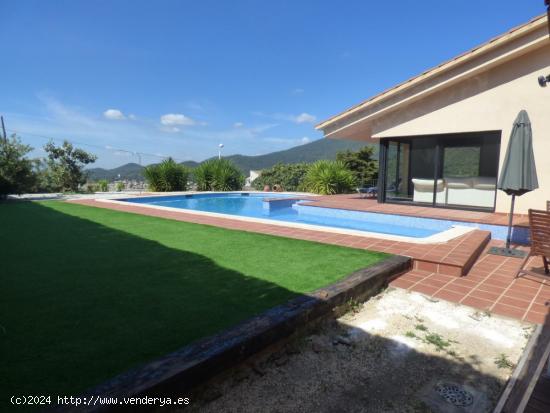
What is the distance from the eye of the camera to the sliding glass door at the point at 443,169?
10.1 meters

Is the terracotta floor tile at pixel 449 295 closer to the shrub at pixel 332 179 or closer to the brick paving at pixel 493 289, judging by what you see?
the brick paving at pixel 493 289

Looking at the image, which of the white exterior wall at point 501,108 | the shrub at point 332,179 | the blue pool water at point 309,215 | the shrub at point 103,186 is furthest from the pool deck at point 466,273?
the shrub at point 103,186

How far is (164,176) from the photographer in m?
20.6

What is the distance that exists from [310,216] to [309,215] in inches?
3.6

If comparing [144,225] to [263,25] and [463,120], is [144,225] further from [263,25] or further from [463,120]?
[263,25]

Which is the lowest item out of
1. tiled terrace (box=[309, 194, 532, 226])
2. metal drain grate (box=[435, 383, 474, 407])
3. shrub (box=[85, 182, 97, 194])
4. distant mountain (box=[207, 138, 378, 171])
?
metal drain grate (box=[435, 383, 474, 407])

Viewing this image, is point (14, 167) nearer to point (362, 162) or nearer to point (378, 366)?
point (378, 366)

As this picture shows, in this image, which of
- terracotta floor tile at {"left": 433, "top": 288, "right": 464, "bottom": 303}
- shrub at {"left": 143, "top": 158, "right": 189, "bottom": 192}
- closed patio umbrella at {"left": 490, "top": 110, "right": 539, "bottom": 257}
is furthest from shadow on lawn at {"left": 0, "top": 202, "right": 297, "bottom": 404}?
shrub at {"left": 143, "top": 158, "right": 189, "bottom": 192}

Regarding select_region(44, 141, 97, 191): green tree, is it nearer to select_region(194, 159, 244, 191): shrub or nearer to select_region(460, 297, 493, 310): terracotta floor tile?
select_region(194, 159, 244, 191): shrub

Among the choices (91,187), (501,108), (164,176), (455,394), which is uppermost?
(501,108)

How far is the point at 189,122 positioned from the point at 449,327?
49.7 meters

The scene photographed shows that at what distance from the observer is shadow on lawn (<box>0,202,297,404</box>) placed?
212 cm

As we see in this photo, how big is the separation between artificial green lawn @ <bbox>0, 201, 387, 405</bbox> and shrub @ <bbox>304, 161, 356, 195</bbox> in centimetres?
1193

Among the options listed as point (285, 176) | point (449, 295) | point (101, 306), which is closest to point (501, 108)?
point (449, 295)
